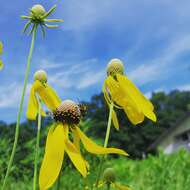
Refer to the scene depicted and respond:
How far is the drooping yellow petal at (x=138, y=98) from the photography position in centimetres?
89

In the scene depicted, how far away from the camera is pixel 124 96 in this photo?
0.98 meters

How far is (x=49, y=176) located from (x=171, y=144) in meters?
27.8

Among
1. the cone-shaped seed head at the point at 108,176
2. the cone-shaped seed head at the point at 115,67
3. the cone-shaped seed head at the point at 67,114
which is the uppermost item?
the cone-shaped seed head at the point at 115,67

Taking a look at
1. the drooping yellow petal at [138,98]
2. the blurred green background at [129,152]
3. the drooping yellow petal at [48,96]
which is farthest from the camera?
the blurred green background at [129,152]

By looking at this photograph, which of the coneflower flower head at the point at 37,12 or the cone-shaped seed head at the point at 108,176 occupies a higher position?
the coneflower flower head at the point at 37,12

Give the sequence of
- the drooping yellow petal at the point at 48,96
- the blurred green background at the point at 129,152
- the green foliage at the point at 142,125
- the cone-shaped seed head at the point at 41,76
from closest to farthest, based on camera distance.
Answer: the drooping yellow petal at the point at 48,96 < the cone-shaped seed head at the point at 41,76 < the blurred green background at the point at 129,152 < the green foliage at the point at 142,125

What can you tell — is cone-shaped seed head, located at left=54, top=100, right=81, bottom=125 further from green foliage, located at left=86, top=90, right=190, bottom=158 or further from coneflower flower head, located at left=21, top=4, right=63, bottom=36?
green foliage, located at left=86, top=90, right=190, bottom=158

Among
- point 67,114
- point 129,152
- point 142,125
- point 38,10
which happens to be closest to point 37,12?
point 38,10

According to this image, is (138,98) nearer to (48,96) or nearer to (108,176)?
(48,96)

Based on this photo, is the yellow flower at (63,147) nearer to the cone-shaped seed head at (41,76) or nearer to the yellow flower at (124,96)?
the yellow flower at (124,96)

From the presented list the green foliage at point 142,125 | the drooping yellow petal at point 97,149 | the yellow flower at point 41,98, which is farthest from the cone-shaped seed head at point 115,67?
the green foliage at point 142,125

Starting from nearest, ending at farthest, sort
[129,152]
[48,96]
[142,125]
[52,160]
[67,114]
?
[52,160], [67,114], [48,96], [142,125], [129,152]

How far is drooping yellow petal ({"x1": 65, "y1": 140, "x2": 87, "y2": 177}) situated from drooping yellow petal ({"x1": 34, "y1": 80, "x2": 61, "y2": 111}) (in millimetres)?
237

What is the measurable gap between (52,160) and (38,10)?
49cm
